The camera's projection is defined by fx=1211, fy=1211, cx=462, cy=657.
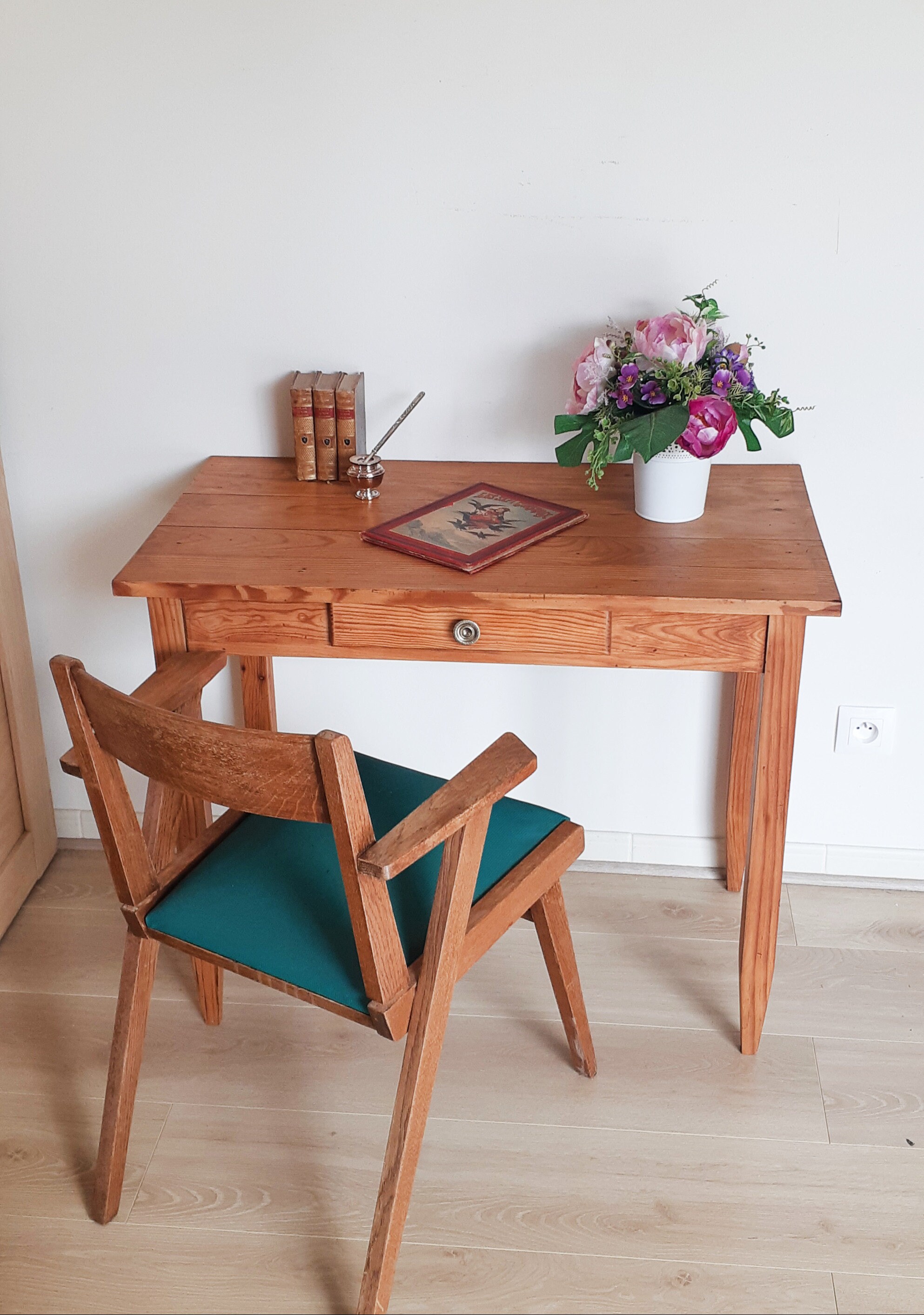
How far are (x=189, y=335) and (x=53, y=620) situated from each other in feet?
2.05

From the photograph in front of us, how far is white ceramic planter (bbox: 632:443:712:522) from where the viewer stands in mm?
1791

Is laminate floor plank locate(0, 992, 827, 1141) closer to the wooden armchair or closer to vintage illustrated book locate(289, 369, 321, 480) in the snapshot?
the wooden armchair

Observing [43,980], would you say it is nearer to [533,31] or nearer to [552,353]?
[552,353]

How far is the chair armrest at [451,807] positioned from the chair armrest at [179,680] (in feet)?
1.53

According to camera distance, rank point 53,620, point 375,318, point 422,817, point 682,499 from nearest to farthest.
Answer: point 422,817
point 682,499
point 375,318
point 53,620

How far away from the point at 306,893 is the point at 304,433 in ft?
2.61

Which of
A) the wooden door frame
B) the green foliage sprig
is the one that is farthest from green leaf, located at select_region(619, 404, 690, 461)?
the wooden door frame

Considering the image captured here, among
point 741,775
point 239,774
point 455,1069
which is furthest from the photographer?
Result: point 741,775

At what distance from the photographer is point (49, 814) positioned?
2.44 m

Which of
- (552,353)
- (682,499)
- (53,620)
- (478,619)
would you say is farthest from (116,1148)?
(552,353)

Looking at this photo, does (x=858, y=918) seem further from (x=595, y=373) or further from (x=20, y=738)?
(x=20, y=738)

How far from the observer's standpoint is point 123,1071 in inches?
64.2

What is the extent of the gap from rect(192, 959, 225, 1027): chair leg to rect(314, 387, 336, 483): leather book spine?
826 millimetres

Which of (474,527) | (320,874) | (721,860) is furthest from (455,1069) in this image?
(474,527)
